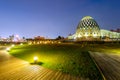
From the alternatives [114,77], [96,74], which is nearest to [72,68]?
[96,74]

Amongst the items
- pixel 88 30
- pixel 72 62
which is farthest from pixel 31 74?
pixel 88 30

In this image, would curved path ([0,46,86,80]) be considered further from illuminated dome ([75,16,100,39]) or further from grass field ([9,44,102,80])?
illuminated dome ([75,16,100,39])

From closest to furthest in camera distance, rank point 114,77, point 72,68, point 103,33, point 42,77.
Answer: point 114,77
point 42,77
point 72,68
point 103,33

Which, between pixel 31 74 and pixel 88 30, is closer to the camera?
pixel 31 74

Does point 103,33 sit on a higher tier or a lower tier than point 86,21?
lower

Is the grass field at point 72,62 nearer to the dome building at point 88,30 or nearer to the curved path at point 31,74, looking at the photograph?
the curved path at point 31,74

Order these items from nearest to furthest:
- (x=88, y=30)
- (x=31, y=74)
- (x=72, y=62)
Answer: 1. (x=31, y=74)
2. (x=72, y=62)
3. (x=88, y=30)

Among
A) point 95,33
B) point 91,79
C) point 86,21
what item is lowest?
point 91,79

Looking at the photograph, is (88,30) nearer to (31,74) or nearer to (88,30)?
(88,30)

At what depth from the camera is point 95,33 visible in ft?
332

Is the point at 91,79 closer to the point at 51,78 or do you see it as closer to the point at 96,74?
the point at 96,74

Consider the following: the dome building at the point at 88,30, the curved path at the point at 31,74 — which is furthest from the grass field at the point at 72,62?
the dome building at the point at 88,30

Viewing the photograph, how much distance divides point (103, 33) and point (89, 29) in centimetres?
3777

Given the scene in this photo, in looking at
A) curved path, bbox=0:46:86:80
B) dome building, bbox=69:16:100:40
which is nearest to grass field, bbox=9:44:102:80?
curved path, bbox=0:46:86:80
